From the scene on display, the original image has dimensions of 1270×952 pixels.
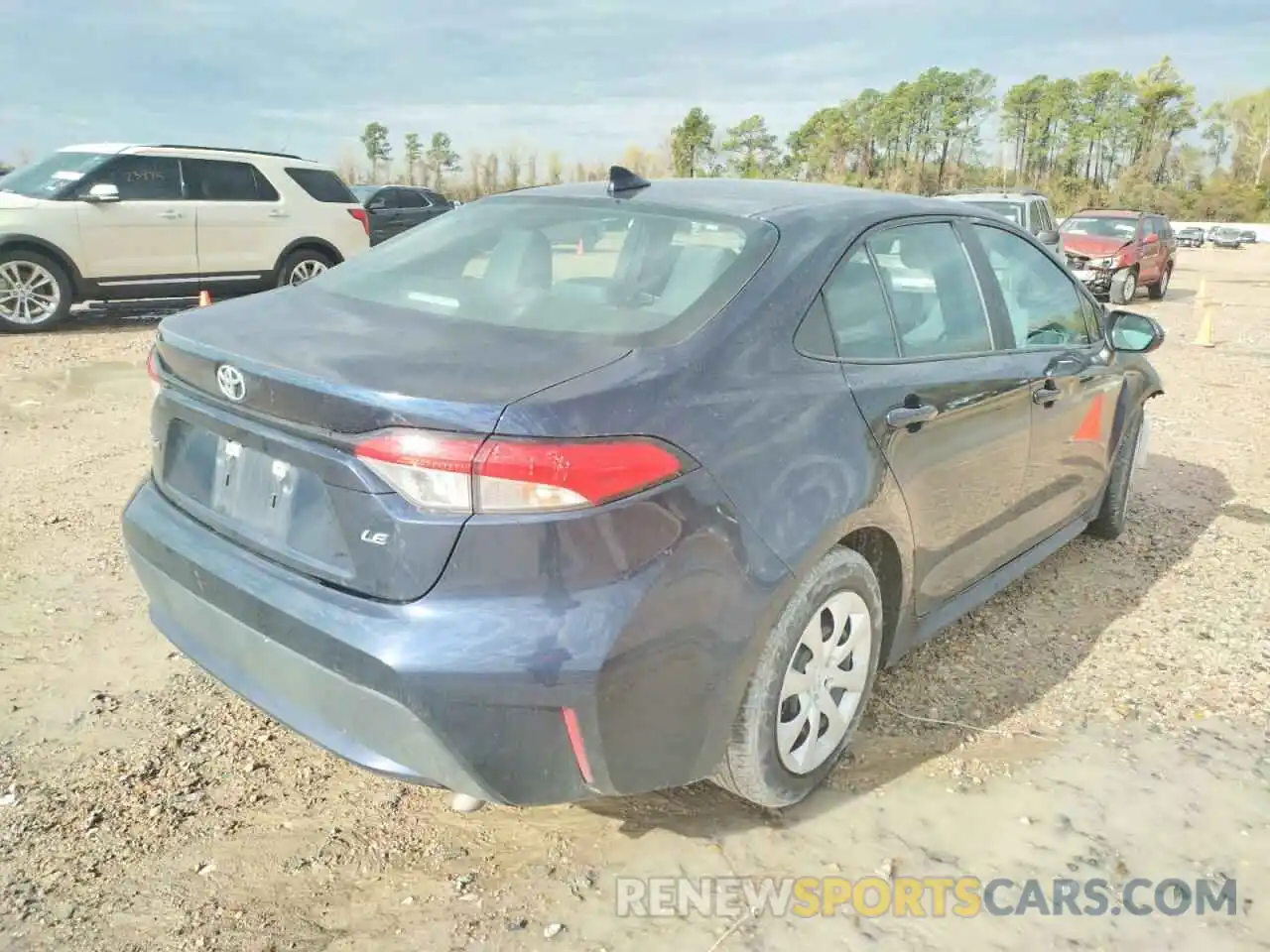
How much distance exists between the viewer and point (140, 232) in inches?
392

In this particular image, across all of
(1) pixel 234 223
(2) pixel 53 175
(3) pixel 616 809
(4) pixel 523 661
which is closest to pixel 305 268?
(1) pixel 234 223

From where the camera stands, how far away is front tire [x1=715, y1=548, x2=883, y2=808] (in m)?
2.40

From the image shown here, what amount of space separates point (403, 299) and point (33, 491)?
337cm

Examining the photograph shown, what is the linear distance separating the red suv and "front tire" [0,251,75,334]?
1477cm

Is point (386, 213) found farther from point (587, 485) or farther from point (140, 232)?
point (587, 485)

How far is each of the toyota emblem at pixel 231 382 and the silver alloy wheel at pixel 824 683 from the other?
1.47 meters

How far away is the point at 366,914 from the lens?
7.43ft

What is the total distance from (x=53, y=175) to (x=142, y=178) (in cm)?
85

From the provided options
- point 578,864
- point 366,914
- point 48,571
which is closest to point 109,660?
point 48,571

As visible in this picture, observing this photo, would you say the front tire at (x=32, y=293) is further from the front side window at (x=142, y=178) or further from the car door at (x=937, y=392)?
the car door at (x=937, y=392)

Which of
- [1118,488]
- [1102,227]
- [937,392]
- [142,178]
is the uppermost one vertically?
[142,178]

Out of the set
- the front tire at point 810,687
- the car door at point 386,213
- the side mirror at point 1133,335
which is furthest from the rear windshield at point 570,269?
the car door at point 386,213

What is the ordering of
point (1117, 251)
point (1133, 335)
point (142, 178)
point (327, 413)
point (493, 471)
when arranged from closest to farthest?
point (493, 471) < point (327, 413) < point (1133, 335) < point (142, 178) < point (1117, 251)

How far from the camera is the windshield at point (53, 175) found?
9.66 metres
